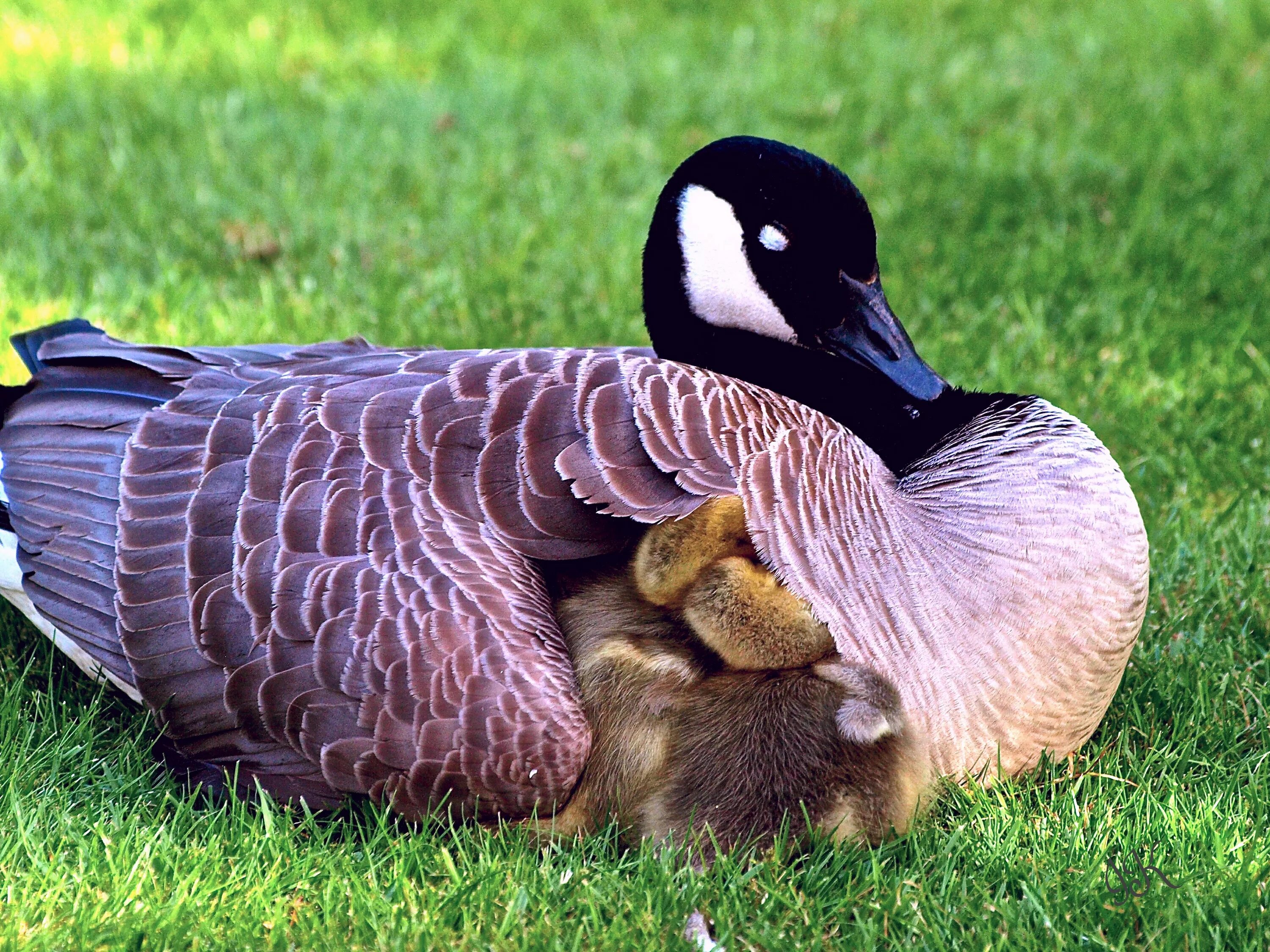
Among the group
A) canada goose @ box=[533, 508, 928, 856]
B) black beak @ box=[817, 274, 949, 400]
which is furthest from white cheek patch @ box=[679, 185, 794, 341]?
canada goose @ box=[533, 508, 928, 856]

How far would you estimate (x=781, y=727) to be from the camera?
307 cm

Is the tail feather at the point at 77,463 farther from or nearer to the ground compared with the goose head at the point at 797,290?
nearer to the ground

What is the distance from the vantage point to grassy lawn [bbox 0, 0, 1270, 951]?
297 cm

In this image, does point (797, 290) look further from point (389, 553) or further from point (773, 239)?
point (389, 553)

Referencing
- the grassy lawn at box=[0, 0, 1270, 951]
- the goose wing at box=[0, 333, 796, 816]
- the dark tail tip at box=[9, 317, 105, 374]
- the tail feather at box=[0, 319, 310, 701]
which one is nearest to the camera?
the grassy lawn at box=[0, 0, 1270, 951]

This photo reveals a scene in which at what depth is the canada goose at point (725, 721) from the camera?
307 cm

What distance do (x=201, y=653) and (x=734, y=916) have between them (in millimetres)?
1372

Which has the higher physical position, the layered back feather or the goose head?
the goose head

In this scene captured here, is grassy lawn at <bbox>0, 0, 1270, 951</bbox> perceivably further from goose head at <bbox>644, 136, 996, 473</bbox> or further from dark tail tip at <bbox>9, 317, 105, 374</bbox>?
goose head at <bbox>644, 136, 996, 473</bbox>

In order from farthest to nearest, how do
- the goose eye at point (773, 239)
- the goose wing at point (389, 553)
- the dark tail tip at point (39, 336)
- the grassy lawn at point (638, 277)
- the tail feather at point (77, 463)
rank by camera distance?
the dark tail tip at point (39, 336) → the goose eye at point (773, 239) → the tail feather at point (77, 463) → the goose wing at point (389, 553) → the grassy lawn at point (638, 277)

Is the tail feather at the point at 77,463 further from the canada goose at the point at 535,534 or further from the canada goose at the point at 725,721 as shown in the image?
the canada goose at the point at 725,721

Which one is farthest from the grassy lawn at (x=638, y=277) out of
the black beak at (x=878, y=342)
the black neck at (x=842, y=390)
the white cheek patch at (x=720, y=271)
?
the white cheek patch at (x=720, y=271)

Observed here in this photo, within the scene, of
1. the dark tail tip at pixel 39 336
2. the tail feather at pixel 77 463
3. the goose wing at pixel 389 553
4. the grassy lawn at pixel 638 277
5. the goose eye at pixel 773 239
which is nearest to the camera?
the grassy lawn at pixel 638 277

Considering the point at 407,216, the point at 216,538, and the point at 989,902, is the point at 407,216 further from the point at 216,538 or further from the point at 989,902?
the point at 989,902
